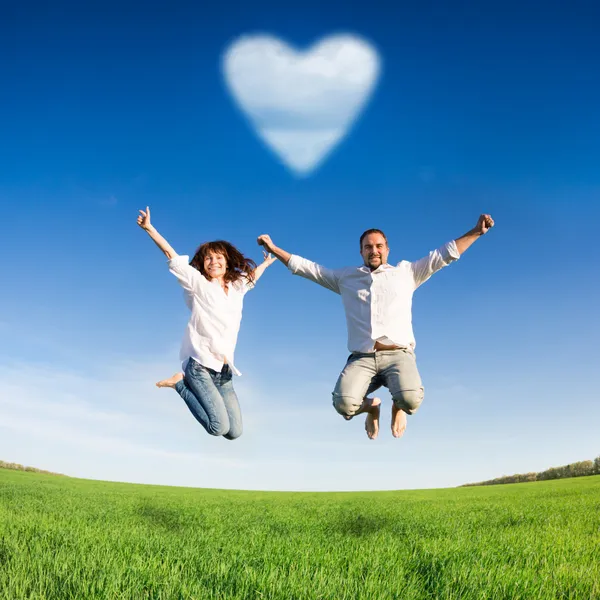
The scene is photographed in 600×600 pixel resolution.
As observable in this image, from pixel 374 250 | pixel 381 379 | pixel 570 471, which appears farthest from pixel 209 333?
pixel 570 471

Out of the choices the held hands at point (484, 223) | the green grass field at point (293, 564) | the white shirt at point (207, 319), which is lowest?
the green grass field at point (293, 564)

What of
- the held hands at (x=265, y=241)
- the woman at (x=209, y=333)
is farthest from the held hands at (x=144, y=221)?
the held hands at (x=265, y=241)

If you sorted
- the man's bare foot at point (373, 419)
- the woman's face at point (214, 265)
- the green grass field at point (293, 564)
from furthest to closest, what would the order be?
the woman's face at point (214, 265) → the man's bare foot at point (373, 419) → the green grass field at point (293, 564)

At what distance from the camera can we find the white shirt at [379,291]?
6879 millimetres

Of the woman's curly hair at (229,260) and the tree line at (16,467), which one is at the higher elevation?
the woman's curly hair at (229,260)

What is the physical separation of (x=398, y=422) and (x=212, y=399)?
95.0 inches

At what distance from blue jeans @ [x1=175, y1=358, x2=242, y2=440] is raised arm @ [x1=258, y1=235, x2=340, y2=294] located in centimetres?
162

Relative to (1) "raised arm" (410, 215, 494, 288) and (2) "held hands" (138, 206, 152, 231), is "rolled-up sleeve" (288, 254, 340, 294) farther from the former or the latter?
(2) "held hands" (138, 206, 152, 231)

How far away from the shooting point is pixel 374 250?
7090 mm

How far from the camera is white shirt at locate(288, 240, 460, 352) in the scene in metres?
6.88

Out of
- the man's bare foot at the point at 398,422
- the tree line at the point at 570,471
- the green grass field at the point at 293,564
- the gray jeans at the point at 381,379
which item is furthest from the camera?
the tree line at the point at 570,471

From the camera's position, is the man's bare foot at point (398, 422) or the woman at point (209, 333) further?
the man's bare foot at point (398, 422)

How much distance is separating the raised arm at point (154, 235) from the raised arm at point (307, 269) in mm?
1305

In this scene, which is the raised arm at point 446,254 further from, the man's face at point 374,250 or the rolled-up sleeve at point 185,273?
the rolled-up sleeve at point 185,273
